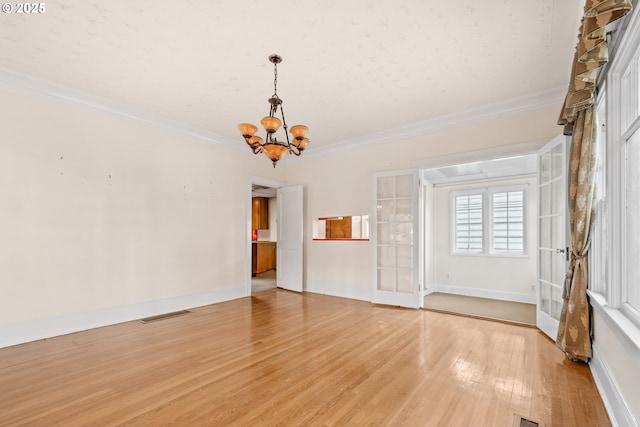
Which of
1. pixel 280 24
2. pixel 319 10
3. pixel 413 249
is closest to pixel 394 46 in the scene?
pixel 319 10

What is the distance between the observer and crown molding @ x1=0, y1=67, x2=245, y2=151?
336cm

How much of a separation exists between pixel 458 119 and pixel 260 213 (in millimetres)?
7087

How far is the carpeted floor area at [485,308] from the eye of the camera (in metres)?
4.41

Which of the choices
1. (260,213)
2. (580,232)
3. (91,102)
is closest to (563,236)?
(580,232)

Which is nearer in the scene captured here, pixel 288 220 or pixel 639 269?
pixel 639 269

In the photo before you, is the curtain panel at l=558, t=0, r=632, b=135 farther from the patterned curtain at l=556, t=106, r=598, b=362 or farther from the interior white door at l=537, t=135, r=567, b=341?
the interior white door at l=537, t=135, r=567, b=341

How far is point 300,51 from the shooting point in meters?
2.91

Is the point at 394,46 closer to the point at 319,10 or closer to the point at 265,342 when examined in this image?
the point at 319,10

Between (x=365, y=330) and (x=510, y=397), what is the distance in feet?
5.69

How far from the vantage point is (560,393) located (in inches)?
91.1

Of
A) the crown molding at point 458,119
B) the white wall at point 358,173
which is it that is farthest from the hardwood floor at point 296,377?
the crown molding at point 458,119

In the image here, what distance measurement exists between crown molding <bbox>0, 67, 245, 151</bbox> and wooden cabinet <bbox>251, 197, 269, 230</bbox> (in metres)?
4.86

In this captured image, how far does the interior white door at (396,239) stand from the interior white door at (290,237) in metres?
1.71

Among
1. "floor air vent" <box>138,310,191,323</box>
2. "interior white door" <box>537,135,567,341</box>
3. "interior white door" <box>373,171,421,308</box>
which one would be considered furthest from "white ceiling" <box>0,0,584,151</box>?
"floor air vent" <box>138,310,191,323</box>
